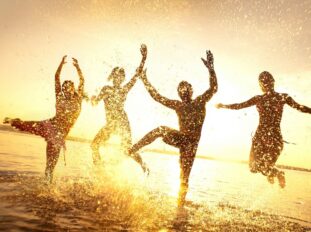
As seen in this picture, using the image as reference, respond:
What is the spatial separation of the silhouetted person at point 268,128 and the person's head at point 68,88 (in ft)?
16.1

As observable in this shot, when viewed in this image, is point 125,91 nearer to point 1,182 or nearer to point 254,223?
point 1,182

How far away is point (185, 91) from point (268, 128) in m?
2.36

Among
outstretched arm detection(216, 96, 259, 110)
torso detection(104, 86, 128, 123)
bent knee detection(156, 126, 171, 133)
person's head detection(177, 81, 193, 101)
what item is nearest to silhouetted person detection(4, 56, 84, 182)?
torso detection(104, 86, 128, 123)

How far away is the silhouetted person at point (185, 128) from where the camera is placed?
345 inches

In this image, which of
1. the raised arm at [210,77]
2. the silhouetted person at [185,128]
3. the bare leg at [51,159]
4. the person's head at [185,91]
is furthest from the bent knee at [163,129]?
the bare leg at [51,159]

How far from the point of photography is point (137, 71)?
9.58m

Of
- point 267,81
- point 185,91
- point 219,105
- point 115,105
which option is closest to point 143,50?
point 185,91

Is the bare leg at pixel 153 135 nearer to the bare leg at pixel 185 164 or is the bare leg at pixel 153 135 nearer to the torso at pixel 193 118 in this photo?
the torso at pixel 193 118

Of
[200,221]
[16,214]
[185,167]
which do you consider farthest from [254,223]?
[16,214]

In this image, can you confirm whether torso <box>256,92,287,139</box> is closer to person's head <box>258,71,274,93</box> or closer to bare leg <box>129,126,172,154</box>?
person's head <box>258,71,274,93</box>

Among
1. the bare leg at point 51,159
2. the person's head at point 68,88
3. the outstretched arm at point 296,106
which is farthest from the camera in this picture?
the person's head at point 68,88

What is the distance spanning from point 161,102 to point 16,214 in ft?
15.1

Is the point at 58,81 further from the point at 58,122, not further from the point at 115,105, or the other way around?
the point at 115,105

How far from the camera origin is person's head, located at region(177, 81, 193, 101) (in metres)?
9.06
